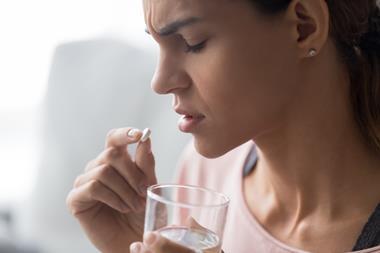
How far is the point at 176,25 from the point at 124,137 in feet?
0.64

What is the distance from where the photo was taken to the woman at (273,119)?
82cm

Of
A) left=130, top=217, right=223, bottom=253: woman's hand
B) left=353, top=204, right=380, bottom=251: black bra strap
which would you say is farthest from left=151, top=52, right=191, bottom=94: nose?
left=353, top=204, right=380, bottom=251: black bra strap

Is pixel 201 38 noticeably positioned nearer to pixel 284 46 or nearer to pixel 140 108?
pixel 284 46

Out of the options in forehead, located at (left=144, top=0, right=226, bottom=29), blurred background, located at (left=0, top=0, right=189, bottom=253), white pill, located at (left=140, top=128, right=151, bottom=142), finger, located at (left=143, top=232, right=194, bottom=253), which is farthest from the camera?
blurred background, located at (left=0, top=0, right=189, bottom=253)

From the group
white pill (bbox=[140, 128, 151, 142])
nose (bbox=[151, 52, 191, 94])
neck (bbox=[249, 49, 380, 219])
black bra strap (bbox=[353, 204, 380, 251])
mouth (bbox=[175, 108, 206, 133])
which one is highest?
nose (bbox=[151, 52, 191, 94])

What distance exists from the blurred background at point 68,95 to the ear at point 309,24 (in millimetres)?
585

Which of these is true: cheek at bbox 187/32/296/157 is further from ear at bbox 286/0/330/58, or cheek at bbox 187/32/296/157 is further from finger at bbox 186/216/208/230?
finger at bbox 186/216/208/230

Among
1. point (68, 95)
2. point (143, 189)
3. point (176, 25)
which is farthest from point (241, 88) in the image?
point (68, 95)

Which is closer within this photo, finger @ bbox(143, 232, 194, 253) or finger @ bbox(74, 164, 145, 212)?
finger @ bbox(143, 232, 194, 253)

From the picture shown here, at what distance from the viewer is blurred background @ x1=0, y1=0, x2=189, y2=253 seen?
144 centimetres

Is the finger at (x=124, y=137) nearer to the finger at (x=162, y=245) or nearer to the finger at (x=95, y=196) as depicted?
the finger at (x=95, y=196)

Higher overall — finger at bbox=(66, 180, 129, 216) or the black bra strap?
finger at bbox=(66, 180, 129, 216)

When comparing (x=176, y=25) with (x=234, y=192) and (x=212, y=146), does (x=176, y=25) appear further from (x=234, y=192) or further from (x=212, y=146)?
(x=234, y=192)

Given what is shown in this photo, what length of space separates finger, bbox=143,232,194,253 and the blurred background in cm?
69
